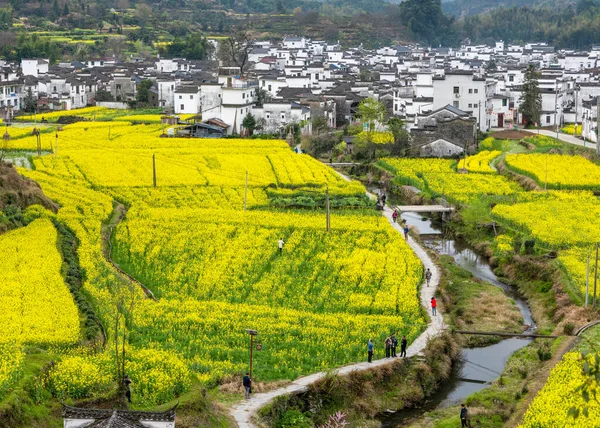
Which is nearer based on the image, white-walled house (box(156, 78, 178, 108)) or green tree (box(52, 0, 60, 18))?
white-walled house (box(156, 78, 178, 108))

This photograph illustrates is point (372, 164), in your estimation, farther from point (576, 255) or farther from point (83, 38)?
point (83, 38)

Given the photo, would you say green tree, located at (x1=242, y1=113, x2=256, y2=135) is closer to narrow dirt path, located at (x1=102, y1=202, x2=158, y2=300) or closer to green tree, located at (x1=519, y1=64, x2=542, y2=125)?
green tree, located at (x1=519, y1=64, x2=542, y2=125)

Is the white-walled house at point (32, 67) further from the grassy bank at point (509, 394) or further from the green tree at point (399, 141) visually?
the grassy bank at point (509, 394)

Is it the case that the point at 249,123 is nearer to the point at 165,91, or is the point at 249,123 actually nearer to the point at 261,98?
the point at 261,98

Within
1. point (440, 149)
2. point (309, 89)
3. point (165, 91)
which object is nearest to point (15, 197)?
point (440, 149)

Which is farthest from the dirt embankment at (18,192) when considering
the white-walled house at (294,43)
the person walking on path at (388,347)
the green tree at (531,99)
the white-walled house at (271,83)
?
the white-walled house at (294,43)

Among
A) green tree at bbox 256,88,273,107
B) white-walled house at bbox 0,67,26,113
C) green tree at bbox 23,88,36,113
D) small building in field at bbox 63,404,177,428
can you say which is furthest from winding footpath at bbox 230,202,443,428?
green tree at bbox 23,88,36,113

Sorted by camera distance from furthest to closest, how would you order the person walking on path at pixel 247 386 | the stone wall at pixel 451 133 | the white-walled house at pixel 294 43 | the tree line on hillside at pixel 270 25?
the white-walled house at pixel 294 43
the tree line on hillside at pixel 270 25
the stone wall at pixel 451 133
the person walking on path at pixel 247 386
